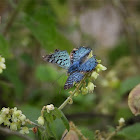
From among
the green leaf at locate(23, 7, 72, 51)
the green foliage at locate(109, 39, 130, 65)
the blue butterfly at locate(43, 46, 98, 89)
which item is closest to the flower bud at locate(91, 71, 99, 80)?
the blue butterfly at locate(43, 46, 98, 89)

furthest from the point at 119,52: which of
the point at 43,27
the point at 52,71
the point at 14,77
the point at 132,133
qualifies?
the point at 132,133

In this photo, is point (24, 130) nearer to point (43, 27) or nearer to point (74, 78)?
point (74, 78)

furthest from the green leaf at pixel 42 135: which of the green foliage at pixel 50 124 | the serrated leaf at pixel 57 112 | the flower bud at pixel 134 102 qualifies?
the flower bud at pixel 134 102

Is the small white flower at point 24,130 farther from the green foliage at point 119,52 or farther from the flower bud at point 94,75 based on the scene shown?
the green foliage at point 119,52

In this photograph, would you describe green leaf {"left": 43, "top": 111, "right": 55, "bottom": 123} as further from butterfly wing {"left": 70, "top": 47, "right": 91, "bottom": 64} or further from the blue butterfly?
butterfly wing {"left": 70, "top": 47, "right": 91, "bottom": 64}

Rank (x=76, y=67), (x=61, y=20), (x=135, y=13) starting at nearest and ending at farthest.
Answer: (x=76, y=67), (x=61, y=20), (x=135, y=13)

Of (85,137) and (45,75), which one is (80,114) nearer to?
(45,75)

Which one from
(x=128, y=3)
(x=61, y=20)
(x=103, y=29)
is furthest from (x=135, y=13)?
(x=61, y=20)
